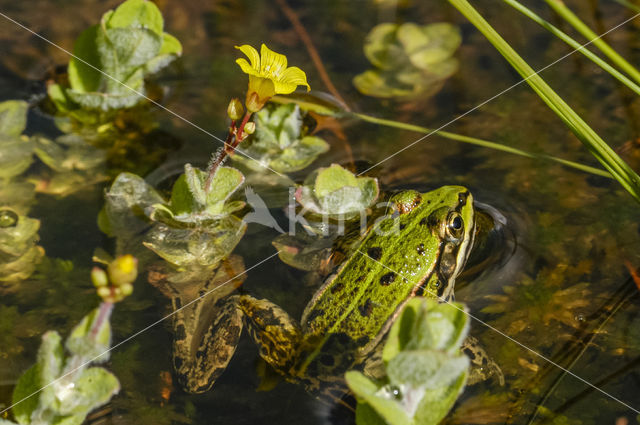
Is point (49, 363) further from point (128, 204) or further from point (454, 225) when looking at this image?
point (454, 225)

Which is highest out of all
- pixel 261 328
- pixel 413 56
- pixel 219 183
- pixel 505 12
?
pixel 505 12

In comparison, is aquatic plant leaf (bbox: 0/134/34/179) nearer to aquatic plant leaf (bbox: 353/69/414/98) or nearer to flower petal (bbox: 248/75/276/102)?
flower petal (bbox: 248/75/276/102)

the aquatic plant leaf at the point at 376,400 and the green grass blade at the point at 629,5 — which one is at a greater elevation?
the green grass blade at the point at 629,5

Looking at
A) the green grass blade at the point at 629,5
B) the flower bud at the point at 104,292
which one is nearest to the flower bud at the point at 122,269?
the flower bud at the point at 104,292

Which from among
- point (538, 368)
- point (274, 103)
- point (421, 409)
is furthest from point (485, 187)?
point (421, 409)

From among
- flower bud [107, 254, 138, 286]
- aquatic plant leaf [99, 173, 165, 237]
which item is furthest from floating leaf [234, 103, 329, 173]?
flower bud [107, 254, 138, 286]

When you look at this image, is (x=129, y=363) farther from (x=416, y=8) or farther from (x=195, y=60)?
(x=416, y=8)

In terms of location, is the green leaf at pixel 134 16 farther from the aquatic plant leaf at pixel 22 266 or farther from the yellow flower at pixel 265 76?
the aquatic plant leaf at pixel 22 266

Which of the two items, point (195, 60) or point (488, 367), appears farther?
point (195, 60)
